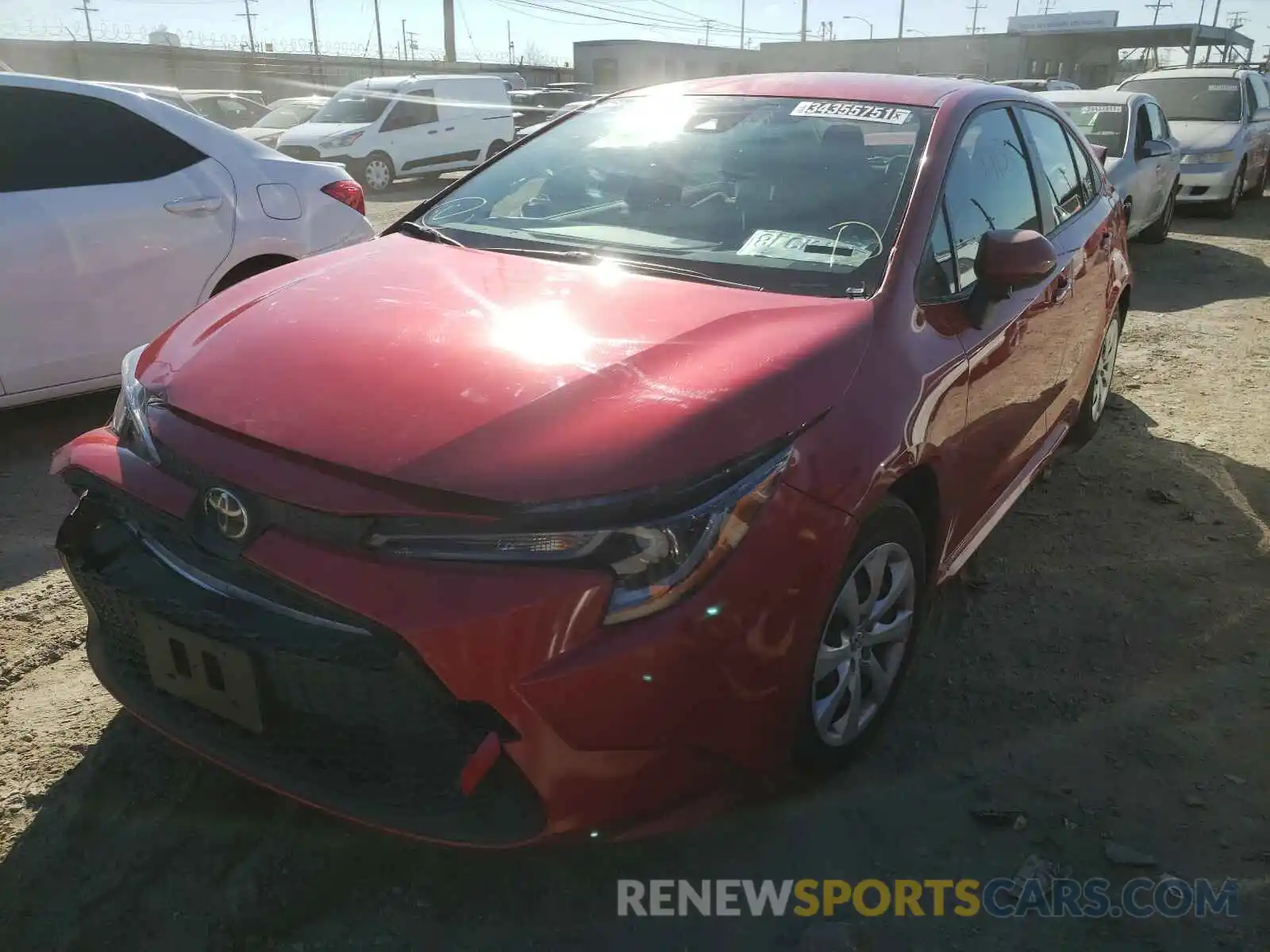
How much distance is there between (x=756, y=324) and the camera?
2.12m

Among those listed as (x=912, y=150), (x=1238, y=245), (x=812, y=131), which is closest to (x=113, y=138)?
(x=812, y=131)

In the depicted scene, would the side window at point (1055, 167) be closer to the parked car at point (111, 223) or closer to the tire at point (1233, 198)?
the parked car at point (111, 223)

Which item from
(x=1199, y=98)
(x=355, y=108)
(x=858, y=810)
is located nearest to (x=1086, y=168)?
(x=858, y=810)

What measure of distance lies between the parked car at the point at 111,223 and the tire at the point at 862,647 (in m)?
3.32

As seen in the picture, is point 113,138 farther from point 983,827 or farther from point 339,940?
point 983,827

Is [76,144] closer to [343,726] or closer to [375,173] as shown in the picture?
[343,726]

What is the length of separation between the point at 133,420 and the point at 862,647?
5.43ft

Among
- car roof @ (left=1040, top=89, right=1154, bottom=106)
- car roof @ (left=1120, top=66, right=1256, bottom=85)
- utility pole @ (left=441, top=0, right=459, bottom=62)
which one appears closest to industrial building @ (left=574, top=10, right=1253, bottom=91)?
utility pole @ (left=441, top=0, right=459, bottom=62)

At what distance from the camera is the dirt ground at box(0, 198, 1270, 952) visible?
75.7 inches

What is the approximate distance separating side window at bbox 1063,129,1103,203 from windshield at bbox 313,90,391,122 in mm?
13421

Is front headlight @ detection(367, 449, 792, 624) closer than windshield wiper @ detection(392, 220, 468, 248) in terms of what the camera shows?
Yes

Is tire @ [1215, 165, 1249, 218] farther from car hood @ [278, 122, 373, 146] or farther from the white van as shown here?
car hood @ [278, 122, 373, 146]

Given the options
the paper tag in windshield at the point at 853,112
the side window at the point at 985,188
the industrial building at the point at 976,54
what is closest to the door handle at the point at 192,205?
the paper tag in windshield at the point at 853,112

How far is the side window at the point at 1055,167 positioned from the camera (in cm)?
346
